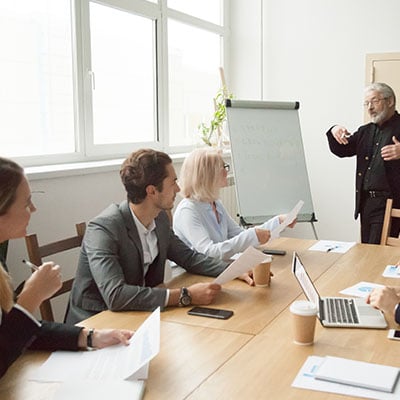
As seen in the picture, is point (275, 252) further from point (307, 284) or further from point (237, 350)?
point (237, 350)

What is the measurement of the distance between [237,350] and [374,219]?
264 centimetres

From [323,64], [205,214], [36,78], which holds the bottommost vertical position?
[205,214]

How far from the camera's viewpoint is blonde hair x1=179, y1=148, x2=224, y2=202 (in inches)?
111

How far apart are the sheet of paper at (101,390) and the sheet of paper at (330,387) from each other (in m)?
0.38

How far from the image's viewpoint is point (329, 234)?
509cm

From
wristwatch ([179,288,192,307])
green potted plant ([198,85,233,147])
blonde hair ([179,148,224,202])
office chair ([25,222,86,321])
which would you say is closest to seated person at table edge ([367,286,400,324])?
wristwatch ([179,288,192,307])

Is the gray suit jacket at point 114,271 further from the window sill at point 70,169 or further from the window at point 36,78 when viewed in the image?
the window at point 36,78

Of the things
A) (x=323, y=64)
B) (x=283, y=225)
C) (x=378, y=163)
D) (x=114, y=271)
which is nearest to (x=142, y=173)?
(x=114, y=271)

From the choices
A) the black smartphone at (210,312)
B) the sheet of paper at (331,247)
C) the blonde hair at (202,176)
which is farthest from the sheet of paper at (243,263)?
the sheet of paper at (331,247)

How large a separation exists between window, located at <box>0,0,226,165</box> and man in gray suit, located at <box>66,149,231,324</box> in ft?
3.96

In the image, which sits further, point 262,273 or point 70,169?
point 70,169

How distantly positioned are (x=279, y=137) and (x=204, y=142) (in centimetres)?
88

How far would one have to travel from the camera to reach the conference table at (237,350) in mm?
1376

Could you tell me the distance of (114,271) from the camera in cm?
201
